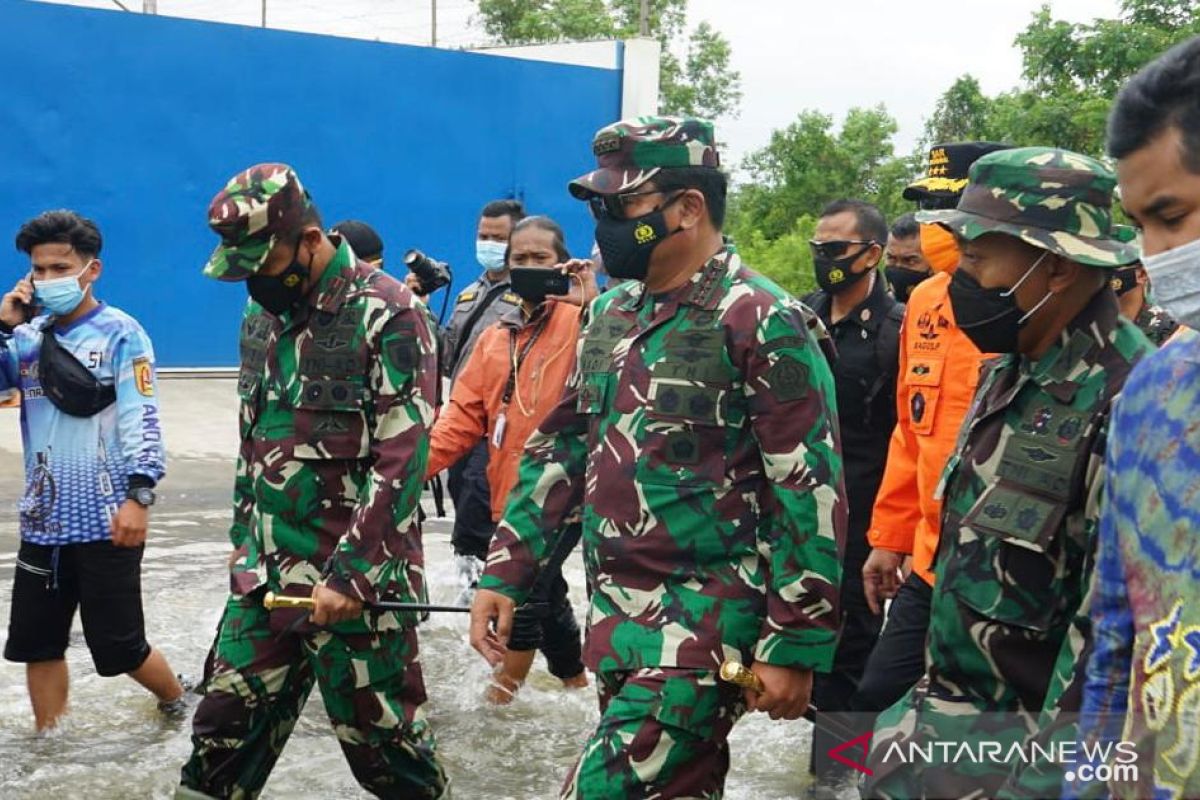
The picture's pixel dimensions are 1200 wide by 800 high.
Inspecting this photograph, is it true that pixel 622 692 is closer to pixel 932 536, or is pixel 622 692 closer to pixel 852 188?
pixel 932 536

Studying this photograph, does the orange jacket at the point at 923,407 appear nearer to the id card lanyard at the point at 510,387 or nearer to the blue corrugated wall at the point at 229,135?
the id card lanyard at the point at 510,387

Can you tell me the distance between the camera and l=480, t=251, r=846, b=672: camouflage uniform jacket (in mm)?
3393

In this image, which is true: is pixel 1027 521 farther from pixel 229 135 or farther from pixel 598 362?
pixel 229 135

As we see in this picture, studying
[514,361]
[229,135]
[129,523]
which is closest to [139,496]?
[129,523]

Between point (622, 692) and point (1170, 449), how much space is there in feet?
5.79

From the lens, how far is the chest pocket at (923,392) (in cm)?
463

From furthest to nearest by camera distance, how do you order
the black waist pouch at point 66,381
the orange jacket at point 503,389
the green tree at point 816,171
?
the green tree at point 816,171
the orange jacket at point 503,389
the black waist pouch at point 66,381

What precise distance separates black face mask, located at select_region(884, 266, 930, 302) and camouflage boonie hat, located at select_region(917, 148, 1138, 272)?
2.94 meters

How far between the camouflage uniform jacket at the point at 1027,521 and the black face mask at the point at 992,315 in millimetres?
77

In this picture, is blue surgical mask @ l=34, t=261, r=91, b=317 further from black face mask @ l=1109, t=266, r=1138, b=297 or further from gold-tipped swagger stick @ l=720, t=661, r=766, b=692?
black face mask @ l=1109, t=266, r=1138, b=297

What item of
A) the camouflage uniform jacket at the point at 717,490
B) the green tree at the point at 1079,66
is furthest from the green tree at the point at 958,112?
the camouflage uniform jacket at the point at 717,490

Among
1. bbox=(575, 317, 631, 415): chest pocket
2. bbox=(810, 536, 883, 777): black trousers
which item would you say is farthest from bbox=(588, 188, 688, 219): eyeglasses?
bbox=(810, 536, 883, 777): black trousers

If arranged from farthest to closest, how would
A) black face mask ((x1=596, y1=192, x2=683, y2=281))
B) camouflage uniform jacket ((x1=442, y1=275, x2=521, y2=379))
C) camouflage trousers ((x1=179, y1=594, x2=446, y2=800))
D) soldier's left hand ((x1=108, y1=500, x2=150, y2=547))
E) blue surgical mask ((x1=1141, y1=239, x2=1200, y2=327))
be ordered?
camouflage uniform jacket ((x1=442, y1=275, x2=521, y2=379)) < soldier's left hand ((x1=108, y1=500, x2=150, y2=547)) < camouflage trousers ((x1=179, y1=594, x2=446, y2=800)) < black face mask ((x1=596, y1=192, x2=683, y2=281)) < blue surgical mask ((x1=1141, y1=239, x2=1200, y2=327))

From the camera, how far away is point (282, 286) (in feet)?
14.0
